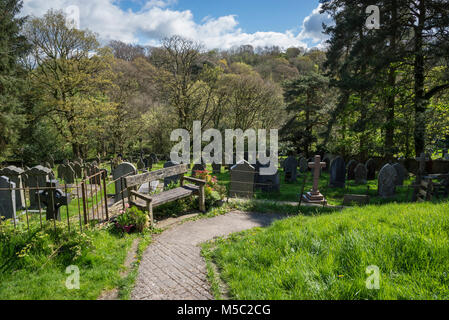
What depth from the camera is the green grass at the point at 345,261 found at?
9.84 ft

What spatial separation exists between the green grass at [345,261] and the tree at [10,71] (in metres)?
20.1

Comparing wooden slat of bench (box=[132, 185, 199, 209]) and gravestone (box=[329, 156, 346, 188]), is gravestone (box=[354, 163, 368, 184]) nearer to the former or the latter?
gravestone (box=[329, 156, 346, 188])

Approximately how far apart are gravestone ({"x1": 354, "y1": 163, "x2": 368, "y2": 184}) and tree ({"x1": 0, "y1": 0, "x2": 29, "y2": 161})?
2205cm

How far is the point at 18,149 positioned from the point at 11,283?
2387 cm

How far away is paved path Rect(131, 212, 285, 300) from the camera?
3605 millimetres

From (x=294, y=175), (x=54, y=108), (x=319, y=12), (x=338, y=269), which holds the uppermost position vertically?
(x=319, y=12)

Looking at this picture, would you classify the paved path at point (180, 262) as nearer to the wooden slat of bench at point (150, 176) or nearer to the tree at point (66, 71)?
the wooden slat of bench at point (150, 176)

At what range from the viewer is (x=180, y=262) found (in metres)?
4.57

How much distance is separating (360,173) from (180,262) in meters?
12.3

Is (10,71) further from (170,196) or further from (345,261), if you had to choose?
(345,261)

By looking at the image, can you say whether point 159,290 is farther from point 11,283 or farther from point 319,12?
point 319,12

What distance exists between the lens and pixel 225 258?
14.8 ft

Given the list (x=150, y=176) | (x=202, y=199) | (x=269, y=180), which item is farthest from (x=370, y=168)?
(x=150, y=176)
